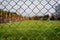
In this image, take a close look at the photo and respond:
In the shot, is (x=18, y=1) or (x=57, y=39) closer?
(x=18, y=1)

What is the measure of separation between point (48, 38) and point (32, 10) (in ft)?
2.71

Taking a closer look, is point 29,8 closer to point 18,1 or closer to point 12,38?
point 18,1

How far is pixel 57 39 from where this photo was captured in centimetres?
274

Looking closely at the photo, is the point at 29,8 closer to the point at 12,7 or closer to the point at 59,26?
the point at 12,7

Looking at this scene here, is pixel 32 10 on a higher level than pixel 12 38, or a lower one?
higher

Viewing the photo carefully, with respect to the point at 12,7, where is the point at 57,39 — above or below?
below

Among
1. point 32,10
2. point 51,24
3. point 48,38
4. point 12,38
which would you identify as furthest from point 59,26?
point 32,10

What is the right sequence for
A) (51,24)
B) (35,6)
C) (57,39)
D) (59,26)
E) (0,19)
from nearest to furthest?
(35,6), (57,39), (59,26), (51,24), (0,19)

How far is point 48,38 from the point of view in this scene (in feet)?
9.50

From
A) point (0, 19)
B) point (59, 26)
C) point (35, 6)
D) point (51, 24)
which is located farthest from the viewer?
point (0, 19)

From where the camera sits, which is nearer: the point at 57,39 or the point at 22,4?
the point at 22,4

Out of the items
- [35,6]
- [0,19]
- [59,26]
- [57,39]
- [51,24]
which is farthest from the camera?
[0,19]

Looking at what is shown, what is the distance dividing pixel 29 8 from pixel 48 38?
85 centimetres

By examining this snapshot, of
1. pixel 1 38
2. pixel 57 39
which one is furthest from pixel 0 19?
pixel 57 39
